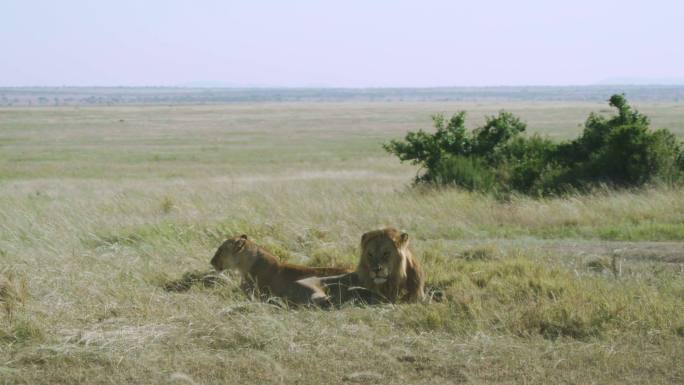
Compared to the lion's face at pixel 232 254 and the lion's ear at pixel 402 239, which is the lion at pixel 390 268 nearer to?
the lion's ear at pixel 402 239

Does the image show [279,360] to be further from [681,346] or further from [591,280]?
[591,280]

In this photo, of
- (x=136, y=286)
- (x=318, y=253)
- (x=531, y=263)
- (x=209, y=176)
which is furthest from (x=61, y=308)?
(x=209, y=176)

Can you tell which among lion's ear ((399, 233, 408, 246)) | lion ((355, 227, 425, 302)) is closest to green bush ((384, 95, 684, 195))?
lion ((355, 227, 425, 302))

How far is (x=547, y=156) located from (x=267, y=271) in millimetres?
11693

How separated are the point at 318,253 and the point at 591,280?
3.00 meters

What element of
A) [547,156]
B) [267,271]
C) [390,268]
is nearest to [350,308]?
[390,268]

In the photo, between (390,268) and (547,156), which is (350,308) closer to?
(390,268)

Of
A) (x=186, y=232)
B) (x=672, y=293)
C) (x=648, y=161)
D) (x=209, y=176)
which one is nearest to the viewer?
(x=672, y=293)

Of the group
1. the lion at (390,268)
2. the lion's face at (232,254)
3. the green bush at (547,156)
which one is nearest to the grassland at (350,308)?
the lion's face at (232,254)

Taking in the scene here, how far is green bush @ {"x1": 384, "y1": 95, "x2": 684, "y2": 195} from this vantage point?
54.4ft

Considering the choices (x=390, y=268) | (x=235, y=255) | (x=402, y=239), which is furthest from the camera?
(x=235, y=255)

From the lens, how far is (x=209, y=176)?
111 feet

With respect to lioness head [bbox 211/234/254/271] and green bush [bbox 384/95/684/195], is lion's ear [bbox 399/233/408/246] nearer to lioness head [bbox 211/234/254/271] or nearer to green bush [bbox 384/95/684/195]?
lioness head [bbox 211/234/254/271]

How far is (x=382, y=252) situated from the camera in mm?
7227
